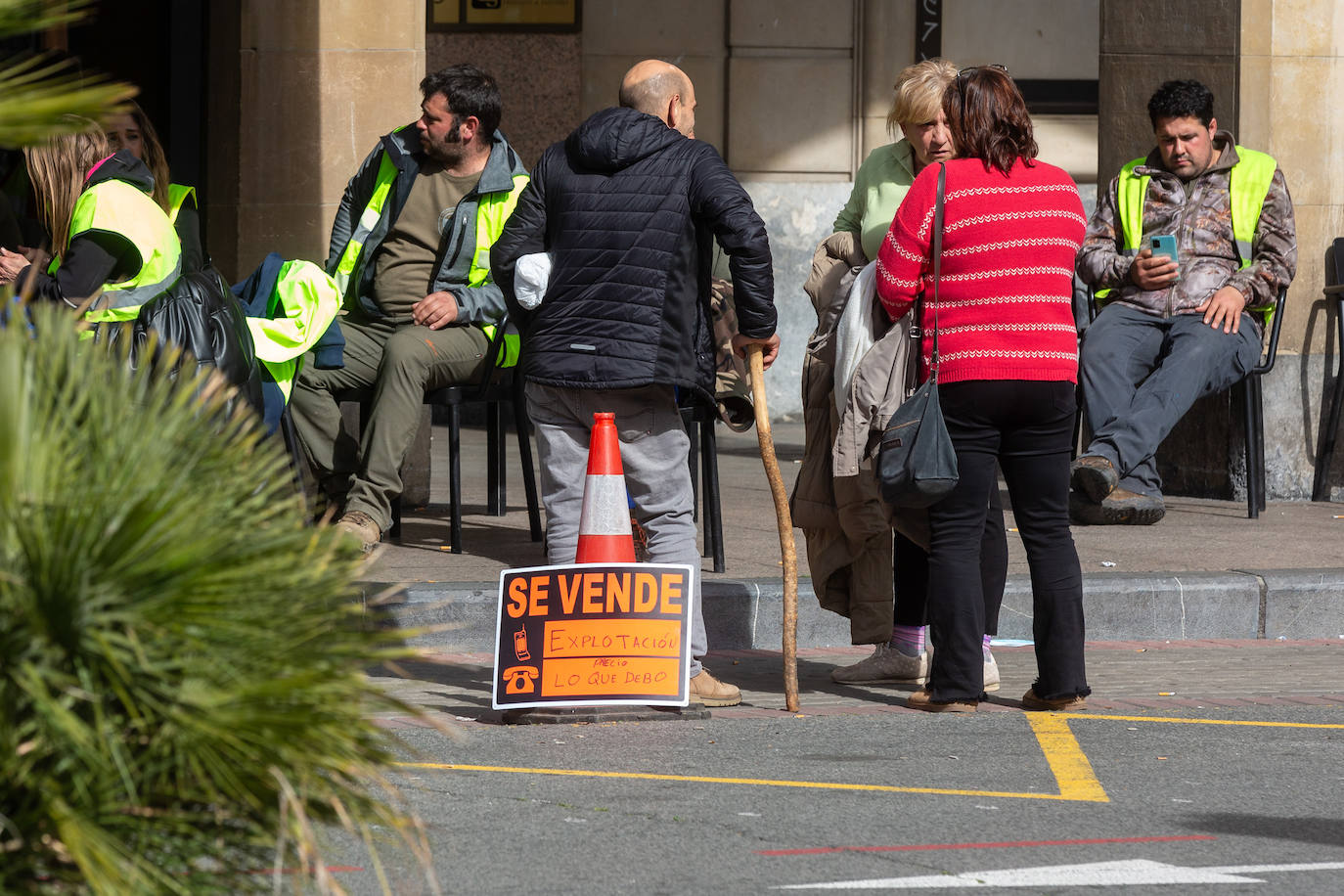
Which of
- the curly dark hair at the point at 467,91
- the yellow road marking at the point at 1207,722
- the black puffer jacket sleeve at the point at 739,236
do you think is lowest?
the yellow road marking at the point at 1207,722

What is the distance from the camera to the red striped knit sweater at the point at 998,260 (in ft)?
17.6

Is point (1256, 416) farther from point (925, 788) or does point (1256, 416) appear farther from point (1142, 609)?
point (925, 788)

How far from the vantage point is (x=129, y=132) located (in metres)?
6.66

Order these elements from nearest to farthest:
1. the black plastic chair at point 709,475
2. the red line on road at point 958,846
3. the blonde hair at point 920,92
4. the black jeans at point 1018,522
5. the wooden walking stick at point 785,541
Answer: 1. the red line on road at point 958,846
2. the black jeans at point 1018,522
3. the wooden walking stick at point 785,541
4. the blonde hair at point 920,92
5. the black plastic chair at point 709,475

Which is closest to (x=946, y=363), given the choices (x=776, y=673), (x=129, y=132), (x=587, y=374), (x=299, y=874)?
(x=587, y=374)

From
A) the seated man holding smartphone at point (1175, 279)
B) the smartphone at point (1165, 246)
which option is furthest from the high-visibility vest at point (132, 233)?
the smartphone at point (1165, 246)

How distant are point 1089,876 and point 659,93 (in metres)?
2.70

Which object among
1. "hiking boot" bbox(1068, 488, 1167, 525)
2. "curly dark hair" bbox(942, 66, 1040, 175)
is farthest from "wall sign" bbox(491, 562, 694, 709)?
"hiking boot" bbox(1068, 488, 1167, 525)

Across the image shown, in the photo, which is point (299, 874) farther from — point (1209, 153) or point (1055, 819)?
point (1209, 153)

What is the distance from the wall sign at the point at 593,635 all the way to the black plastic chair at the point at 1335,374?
5031mm

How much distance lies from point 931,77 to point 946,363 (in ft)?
3.52

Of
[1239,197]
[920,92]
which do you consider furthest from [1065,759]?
[1239,197]

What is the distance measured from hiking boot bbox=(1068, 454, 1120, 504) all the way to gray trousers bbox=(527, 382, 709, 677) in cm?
311

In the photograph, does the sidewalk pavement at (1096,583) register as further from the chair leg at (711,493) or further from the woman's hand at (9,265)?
the woman's hand at (9,265)
